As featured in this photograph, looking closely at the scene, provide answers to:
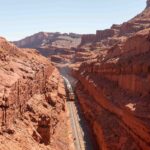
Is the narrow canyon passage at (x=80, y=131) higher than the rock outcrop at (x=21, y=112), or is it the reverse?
the rock outcrop at (x=21, y=112)

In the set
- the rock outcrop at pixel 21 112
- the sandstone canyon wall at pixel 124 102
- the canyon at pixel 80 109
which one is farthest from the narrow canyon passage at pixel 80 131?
the rock outcrop at pixel 21 112

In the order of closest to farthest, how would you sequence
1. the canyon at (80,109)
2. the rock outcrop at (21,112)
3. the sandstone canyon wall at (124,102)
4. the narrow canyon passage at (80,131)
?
the rock outcrop at (21,112) < the canyon at (80,109) < the sandstone canyon wall at (124,102) < the narrow canyon passage at (80,131)

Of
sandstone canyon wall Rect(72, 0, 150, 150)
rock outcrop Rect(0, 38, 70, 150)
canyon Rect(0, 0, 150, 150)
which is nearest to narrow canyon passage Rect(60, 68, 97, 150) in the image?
canyon Rect(0, 0, 150, 150)

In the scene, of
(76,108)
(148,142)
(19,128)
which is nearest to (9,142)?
(19,128)

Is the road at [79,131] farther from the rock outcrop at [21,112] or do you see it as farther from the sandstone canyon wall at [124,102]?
the rock outcrop at [21,112]

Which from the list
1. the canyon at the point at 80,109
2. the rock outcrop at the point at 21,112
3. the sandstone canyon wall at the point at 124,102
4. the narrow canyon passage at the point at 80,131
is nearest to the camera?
the rock outcrop at the point at 21,112

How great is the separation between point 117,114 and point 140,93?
219 inches

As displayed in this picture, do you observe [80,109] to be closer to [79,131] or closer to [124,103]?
[79,131]

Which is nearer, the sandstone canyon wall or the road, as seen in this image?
the sandstone canyon wall

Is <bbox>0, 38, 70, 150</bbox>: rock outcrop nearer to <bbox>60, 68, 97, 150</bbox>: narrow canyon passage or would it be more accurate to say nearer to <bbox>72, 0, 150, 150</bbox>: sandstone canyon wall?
<bbox>60, 68, 97, 150</bbox>: narrow canyon passage

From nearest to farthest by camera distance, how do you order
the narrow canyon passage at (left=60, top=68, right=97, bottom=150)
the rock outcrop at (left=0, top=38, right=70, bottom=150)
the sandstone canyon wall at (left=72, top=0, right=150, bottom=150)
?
the rock outcrop at (left=0, top=38, right=70, bottom=150) < the sandstone canyon wall at (left=72, top=0, right=150, bottom=150) < the narrow canyon passage at (left=60, top=68, right=97, bottom=150)

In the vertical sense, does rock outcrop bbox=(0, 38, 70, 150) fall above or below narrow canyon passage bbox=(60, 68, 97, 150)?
above

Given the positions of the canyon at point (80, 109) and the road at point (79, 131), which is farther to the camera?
the road at point (79, 131)

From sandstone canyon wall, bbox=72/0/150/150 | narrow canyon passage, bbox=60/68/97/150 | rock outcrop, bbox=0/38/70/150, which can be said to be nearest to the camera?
rock outcrop, bbox=0/38/70/150
